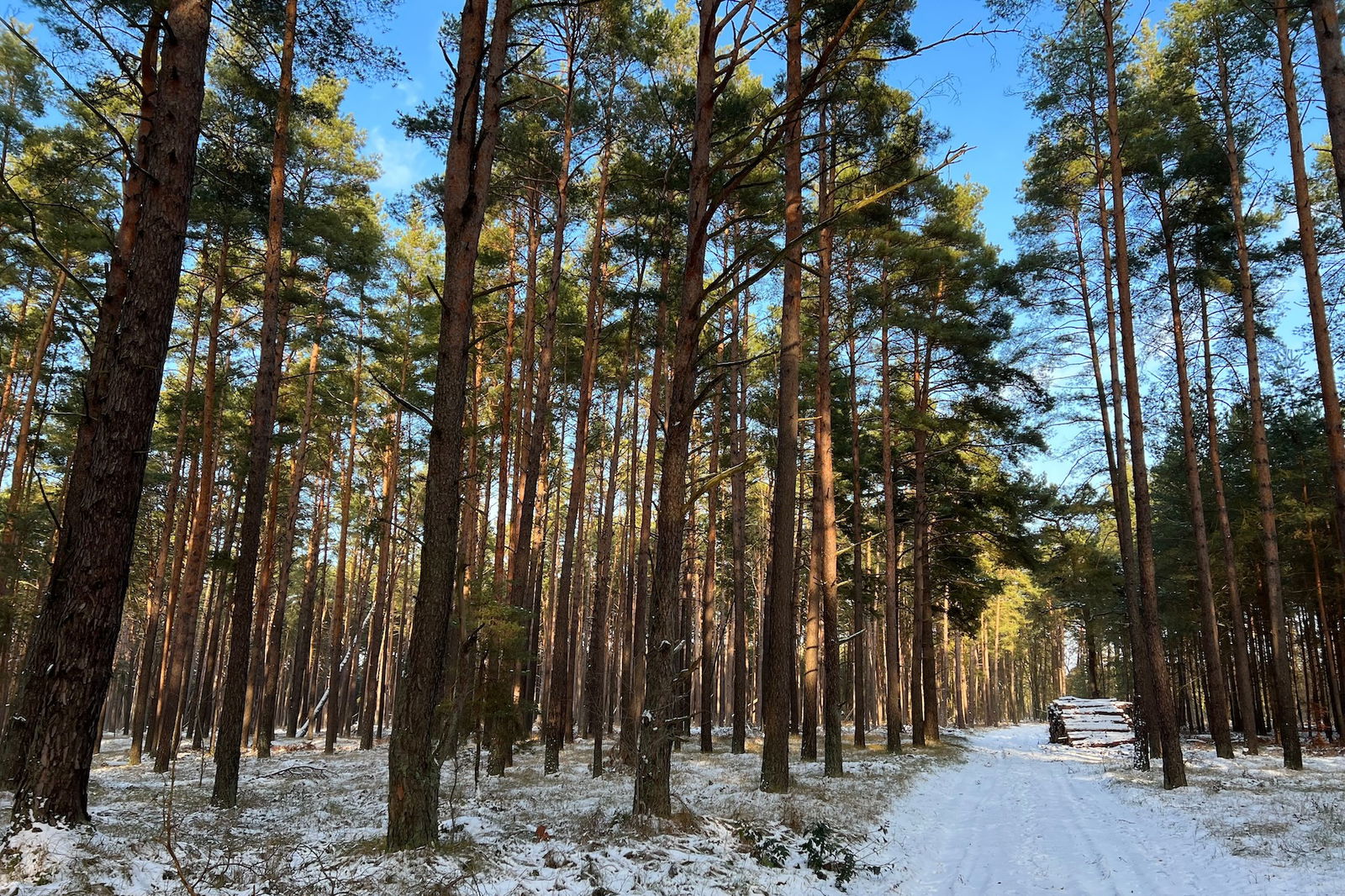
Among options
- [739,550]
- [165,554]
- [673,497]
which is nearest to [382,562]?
[165,554]

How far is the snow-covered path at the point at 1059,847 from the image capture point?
6.29m

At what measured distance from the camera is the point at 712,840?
671 cm

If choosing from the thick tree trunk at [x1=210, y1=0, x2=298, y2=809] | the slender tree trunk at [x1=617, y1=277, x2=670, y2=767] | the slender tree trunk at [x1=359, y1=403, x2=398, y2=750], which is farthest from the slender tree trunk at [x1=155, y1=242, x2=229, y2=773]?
the slender tree trunk at [x1=617, y1=277, x2=670, y2=767]

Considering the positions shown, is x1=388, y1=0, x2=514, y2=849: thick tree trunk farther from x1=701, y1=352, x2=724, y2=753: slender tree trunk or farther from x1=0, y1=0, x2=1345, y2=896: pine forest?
x1=701, y1=352, x2=724, y2=753: slender tree trunk

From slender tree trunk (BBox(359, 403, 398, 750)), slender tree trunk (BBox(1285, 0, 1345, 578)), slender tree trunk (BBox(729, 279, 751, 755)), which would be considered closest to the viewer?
slender tree trunk (BBox(1285, 0, 1345, 578))

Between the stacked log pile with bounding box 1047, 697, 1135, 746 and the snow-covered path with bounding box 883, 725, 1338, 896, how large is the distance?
1434cm

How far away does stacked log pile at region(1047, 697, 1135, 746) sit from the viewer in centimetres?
2534

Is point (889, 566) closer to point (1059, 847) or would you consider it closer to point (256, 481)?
point (1059, 847)

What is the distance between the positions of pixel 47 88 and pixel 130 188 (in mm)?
10761

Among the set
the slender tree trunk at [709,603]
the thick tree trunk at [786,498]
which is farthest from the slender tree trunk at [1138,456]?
the slender tree trunk at [709,603]

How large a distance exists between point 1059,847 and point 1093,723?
2209 centimetres

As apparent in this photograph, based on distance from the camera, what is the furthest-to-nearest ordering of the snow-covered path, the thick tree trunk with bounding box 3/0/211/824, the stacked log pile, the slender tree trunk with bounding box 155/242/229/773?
the stacked log pile, the slender tree trunk with bounding box 155/242/229/773, the snow-covered path, the thick tree trunk with bounding box 3/0/211/824

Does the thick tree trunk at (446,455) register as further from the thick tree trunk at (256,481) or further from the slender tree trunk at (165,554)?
the slender tree trunk at (165,554)

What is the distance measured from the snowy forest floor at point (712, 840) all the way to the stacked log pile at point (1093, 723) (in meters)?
13.6
